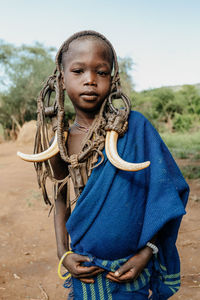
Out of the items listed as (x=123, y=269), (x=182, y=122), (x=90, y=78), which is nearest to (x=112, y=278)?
(x=123, y=269)

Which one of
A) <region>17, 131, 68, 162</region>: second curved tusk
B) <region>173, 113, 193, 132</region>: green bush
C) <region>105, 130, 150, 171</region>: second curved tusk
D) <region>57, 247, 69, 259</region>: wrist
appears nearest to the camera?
<region>105, 130, 150, 171</region>: second curved tusk

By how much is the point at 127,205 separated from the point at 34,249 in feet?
8.92

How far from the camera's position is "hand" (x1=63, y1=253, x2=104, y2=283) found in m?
1.29

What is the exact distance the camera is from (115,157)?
122cm

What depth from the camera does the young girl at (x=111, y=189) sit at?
49.1 inches

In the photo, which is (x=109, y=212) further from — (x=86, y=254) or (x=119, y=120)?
(x=119, y=120)

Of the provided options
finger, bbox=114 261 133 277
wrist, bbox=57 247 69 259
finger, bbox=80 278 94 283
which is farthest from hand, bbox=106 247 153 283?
wrist, bbox=57 247 69 259

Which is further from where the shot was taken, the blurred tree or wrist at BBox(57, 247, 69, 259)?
the blurred tree

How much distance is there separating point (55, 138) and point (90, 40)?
491 mm

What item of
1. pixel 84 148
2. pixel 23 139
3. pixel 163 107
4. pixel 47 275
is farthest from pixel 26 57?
pixel 84 148

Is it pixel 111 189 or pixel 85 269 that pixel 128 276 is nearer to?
pixel 85 269

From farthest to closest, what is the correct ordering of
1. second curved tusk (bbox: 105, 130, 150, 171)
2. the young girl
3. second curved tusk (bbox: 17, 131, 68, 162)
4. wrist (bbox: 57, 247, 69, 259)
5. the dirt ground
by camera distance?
the dirt ground → wrist (bbox: 57, 247, 69, 259) → second curved tusk (bbox: 17, 131, 68, 162) → the young girl → second curved tusk (bbox: 105, 130, 150, 171)

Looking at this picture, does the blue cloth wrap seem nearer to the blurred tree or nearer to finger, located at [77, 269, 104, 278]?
finger, located at [77, 269, 104, 278]

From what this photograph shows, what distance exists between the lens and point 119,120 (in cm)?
129
